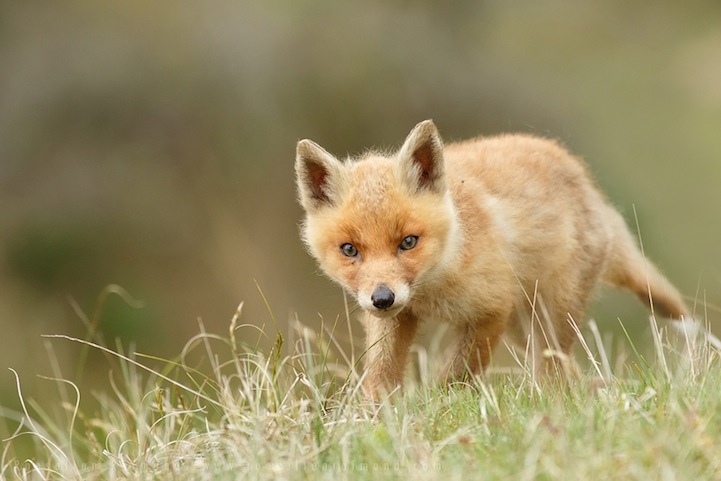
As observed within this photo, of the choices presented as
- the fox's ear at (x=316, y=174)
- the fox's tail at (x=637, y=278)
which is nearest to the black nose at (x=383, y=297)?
the fox's ear at (x=316, y=174)

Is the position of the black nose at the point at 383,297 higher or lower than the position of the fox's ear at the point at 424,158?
lower

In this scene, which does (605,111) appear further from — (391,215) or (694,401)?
(694,401)

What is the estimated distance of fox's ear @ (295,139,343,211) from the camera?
529 cm

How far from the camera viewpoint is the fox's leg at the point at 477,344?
5.41 metres

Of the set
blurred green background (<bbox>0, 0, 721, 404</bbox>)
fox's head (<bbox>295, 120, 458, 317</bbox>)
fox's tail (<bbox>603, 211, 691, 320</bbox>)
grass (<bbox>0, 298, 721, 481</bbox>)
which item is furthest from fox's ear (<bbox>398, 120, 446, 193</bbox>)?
blurred green background (<bbox>0, 0, 721, 404</bbox>)

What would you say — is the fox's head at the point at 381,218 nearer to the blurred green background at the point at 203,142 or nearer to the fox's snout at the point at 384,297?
the fox's snout at the point at 384,297

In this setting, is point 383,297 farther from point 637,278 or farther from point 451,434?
point 637,278

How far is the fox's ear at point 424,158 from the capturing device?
5160mm

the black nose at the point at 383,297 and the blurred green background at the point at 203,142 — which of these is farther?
the blurred green background at the point at 203,142

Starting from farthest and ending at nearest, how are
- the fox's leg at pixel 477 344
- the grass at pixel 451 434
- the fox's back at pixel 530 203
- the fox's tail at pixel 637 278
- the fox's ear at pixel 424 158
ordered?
the fox's tail at pixel 637 278 → the fox's back at pixel 530 203 → the fox's leg at pixel 477 344 → the fox's ear at pixel 424 158 → the grass at pixel 451 434

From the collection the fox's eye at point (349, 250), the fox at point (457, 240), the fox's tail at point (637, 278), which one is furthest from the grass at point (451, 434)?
the fox's tail at point (637, 278)

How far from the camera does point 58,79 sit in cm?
1214

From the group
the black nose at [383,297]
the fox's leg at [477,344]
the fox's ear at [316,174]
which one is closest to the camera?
the black nose at [383,297]

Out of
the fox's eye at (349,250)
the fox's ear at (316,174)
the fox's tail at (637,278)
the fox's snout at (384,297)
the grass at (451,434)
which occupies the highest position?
the fox's ear at (316,174)
